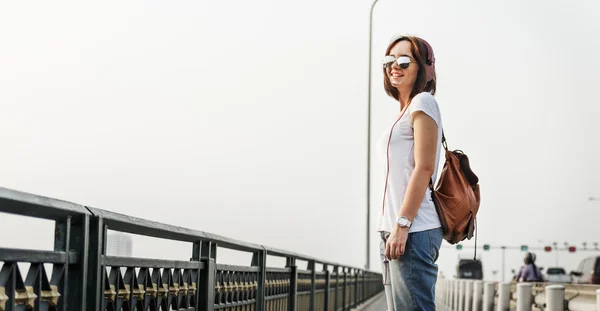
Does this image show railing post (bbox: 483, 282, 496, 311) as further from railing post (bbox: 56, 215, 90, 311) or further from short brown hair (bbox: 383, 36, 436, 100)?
railing post (bbox: 56, 215, 90, 311)

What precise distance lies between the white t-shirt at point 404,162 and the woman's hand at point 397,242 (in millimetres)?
93

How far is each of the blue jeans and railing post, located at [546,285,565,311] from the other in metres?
10.6

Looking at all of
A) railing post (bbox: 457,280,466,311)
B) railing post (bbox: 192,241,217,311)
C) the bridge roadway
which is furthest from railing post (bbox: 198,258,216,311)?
railing post (bbox: 457,280,466,311)

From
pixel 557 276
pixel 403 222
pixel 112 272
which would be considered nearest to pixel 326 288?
pixel 112 272

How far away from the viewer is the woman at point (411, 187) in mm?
4539

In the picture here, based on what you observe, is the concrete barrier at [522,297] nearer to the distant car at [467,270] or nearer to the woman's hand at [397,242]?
the woman's hand at [397,242]

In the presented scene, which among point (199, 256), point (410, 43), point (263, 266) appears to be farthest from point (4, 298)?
point (263, 266)

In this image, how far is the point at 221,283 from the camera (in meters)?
8.71

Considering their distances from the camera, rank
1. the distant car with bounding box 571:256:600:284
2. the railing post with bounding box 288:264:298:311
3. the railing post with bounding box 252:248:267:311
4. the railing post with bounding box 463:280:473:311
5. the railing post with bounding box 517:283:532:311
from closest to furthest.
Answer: the railing post with bounding box 252:248:267:311
the railing post with bounding box 288:264:298:311
the railing post with bounding box 517:283:532:311
the railing post with bounding box 463:280:473:311
the distant car with bounding box 571:256:600:284

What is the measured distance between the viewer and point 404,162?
4.66 m

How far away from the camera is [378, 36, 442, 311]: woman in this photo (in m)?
4.54

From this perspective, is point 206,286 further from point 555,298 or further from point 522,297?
point 522,297

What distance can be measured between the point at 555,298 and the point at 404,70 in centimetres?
1063

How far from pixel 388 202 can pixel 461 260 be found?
74.8m
